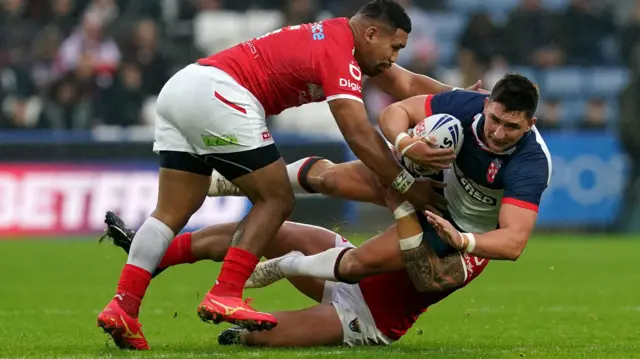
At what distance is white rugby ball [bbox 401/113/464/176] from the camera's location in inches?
275

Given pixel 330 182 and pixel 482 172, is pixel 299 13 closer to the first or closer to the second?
pixel 330 182

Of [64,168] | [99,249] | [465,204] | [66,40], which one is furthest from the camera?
[66,40]

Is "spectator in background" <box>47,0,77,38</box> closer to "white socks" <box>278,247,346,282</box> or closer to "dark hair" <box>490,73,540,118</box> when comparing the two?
"white socks" <box>278,247,346,282</box>

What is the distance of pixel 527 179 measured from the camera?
6805mm

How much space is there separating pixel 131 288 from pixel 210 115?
113cm

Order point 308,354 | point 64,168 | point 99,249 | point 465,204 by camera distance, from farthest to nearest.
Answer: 1. point 64,168
2. point 99,249
3. point 465,204
4. point 308,354

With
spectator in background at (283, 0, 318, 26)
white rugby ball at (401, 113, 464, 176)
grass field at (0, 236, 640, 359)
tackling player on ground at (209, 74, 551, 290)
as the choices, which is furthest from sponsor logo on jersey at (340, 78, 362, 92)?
spectator in background at (283, 0, 318, 26)

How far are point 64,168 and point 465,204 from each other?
10635mm

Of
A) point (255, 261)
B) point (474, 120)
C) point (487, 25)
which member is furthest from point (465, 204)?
point (487, 25)

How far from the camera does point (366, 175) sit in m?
7.68

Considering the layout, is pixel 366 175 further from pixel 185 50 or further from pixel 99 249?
pixel 185 50

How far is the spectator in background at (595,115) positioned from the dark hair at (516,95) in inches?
475

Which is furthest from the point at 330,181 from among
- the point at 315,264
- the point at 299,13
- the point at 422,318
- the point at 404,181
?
the point at 299,13

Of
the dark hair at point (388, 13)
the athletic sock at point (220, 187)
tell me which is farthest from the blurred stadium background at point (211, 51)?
the dark hair at point (388, 13)
